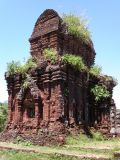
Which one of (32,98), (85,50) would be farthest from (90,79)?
(32,98)

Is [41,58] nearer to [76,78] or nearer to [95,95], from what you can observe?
[76,78]

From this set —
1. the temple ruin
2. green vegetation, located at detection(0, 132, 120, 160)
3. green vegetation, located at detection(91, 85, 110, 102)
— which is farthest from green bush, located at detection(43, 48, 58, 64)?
green vegetation, located at detection(0, 132, 120, 160)

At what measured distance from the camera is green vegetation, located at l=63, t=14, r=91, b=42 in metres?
15.6

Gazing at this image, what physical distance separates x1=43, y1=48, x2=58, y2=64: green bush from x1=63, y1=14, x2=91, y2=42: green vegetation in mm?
1581

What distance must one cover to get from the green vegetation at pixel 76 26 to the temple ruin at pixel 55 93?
296mm

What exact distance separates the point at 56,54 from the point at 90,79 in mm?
2537

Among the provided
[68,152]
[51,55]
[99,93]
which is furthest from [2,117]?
[68,152]

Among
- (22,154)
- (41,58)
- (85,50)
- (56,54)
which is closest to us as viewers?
(22,154)

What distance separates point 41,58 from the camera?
15.3 m

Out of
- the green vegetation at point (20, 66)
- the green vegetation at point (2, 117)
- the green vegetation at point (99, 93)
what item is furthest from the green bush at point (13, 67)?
the green vegetation at point (2, 117)

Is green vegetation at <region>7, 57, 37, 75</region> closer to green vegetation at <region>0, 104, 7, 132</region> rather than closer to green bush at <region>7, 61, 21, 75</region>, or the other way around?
green bush at <region>7, 61, 21, 75</region>

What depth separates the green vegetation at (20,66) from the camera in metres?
14.9

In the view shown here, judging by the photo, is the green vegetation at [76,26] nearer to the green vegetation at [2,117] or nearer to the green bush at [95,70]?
the green bush at [95,70]

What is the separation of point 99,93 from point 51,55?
3376 millimetres
